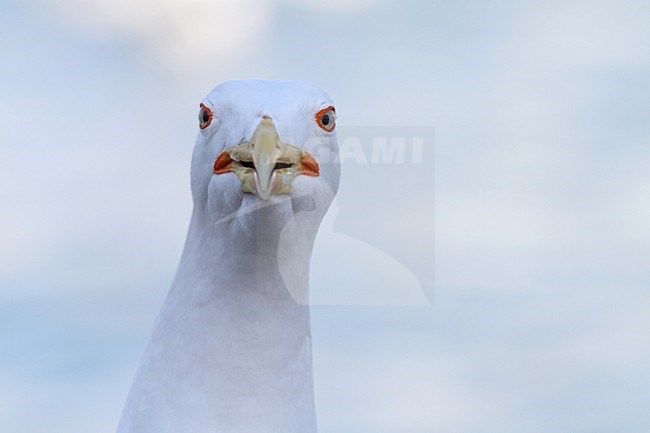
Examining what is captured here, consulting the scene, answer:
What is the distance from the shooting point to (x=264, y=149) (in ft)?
24.9

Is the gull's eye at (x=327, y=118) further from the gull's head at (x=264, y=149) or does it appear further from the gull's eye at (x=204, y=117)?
the gull's eye at (x=204, y=117)

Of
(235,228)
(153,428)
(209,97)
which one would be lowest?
(153,428)

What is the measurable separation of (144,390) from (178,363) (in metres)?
0.41

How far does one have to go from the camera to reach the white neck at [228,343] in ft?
27.3

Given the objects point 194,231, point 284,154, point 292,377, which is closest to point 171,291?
point 194,231

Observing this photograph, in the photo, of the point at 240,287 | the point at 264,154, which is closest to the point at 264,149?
the point at 264,154

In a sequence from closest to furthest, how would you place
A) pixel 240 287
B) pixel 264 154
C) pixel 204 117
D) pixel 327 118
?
pixel 264 154, pixel 240 287, pixel 204 117, pixel 327 118

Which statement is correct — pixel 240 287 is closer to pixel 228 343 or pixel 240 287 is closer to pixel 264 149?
pixel 228 343

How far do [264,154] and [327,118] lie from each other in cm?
112

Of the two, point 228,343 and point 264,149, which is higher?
point 264,149

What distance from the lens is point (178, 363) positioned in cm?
854

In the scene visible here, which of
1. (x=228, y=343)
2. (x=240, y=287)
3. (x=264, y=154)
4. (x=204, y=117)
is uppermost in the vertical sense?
(x=204, y=117)

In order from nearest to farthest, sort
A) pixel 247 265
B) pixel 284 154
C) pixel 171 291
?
pixel 284 154, pixel 247 265, pixel 171 291

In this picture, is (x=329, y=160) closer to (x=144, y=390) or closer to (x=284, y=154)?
(x=284, y=154)
